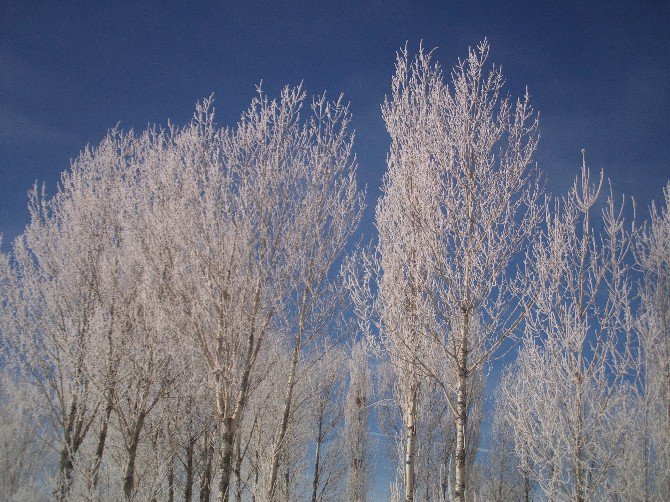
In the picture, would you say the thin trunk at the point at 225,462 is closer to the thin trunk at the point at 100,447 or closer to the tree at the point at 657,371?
the thin trunk at the point at 100,447

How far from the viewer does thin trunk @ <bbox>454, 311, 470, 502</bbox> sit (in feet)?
16.3

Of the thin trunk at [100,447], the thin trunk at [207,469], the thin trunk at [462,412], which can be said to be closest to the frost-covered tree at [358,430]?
the thin trunk at [207,469]

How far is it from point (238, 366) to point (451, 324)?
3041mm

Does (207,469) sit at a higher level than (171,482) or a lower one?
higher

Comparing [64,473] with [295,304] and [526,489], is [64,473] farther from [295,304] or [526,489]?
[526,489]

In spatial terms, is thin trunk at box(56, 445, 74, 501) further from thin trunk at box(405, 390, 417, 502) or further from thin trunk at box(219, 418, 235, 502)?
thin trunk at box(405, 390, 417, 502)

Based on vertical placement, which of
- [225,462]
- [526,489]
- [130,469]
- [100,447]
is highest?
[225,462]

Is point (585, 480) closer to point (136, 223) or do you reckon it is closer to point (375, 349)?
point (375, 349)

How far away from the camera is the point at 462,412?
5.25 meters

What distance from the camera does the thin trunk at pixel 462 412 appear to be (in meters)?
4.96

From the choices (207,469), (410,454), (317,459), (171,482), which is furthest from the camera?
(317,459)

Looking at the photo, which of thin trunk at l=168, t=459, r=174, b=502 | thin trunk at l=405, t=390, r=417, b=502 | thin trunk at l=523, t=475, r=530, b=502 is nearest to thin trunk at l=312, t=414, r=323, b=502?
thin trunk at l=168, t=459, r=174, b=502

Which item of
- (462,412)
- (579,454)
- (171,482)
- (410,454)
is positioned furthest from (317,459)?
(462,412)

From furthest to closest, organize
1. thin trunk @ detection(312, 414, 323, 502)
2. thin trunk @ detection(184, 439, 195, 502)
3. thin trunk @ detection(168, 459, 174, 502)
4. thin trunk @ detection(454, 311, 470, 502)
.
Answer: thin trunk @ detection(312, 414, 323, 502) < thin trunk @ detection(168, 459, 174, 502) < thin trunk @ detection(184, 439, 195, 502) < thin trunk @ detection(454, 311, 470, 502)
